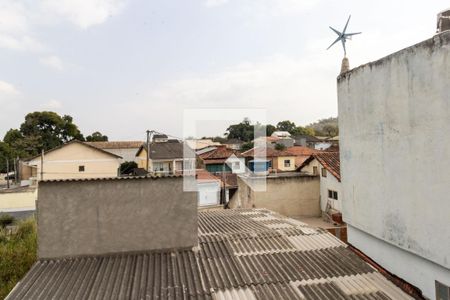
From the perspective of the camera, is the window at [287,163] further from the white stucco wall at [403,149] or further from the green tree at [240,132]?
the white stucco wall at [403,149]

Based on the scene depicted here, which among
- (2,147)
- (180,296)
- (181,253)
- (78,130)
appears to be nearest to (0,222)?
(181,253)

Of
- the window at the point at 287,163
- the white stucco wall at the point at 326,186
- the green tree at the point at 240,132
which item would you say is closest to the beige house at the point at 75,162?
the window at the point at 287,163

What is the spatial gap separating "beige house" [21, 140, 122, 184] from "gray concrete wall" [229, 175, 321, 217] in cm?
2066

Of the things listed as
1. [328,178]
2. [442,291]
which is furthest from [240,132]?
[442,291]

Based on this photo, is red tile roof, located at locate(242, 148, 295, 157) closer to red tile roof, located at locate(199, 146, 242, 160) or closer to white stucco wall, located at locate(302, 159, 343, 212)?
red tile roof, located at locate(199, 146, 242, 160)

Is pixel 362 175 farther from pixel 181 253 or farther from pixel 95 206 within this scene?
pixel 95 206

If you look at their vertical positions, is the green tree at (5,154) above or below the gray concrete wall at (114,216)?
above

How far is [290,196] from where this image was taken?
1955cm

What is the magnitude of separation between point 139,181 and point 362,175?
4.50 metres

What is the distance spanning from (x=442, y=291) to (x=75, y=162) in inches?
1372

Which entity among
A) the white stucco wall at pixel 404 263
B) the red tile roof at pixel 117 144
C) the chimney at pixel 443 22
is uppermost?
the red tile roof at pixel 117 144

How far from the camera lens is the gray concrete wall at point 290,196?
757 inches

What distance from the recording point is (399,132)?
16.9 feet

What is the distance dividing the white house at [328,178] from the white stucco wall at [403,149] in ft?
37.8
